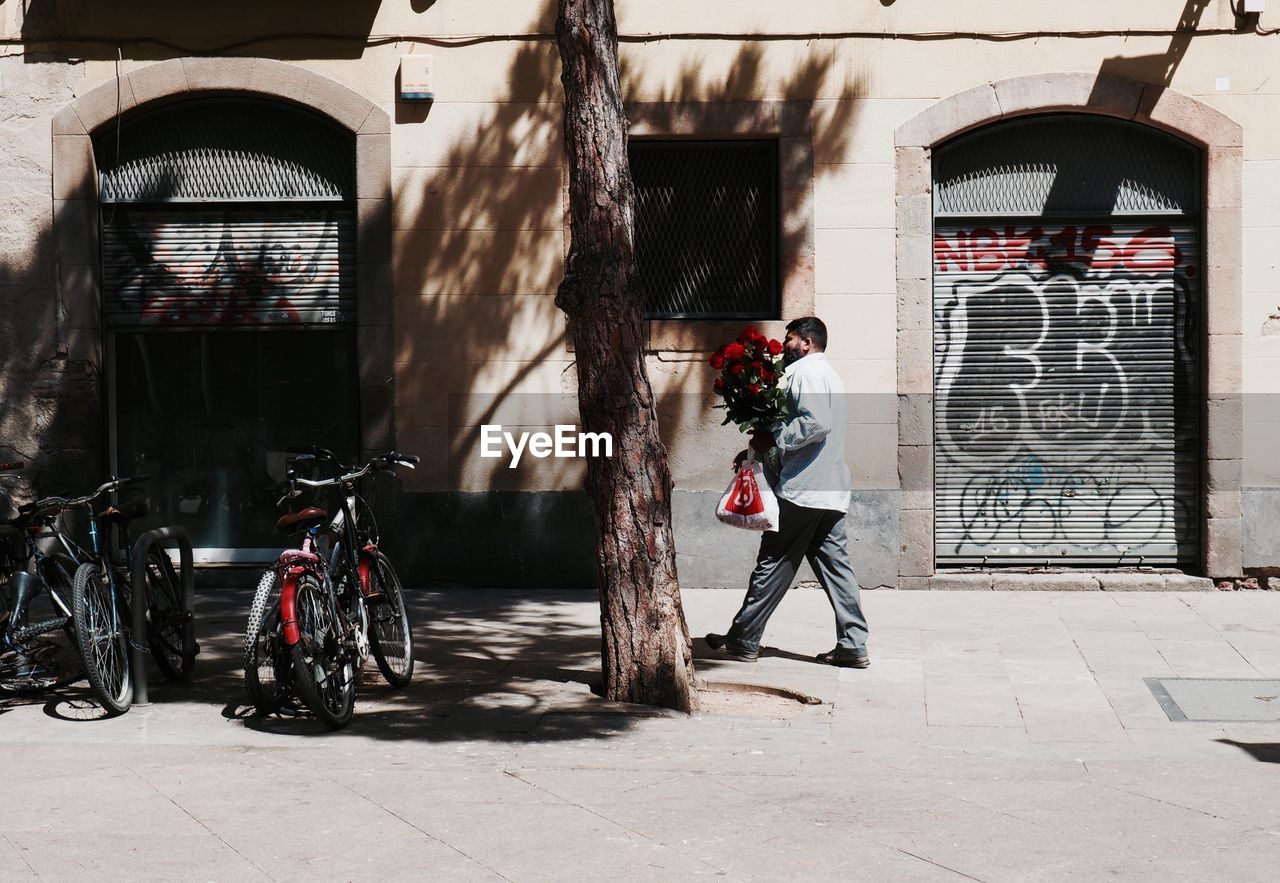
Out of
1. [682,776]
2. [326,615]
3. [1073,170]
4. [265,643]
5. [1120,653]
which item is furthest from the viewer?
[1073,170]

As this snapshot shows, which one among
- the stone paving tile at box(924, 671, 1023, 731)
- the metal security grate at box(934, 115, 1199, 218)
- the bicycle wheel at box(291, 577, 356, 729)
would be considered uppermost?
the metal security grate at box(934, 115, 1199, 218)

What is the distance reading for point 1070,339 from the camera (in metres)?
11.3

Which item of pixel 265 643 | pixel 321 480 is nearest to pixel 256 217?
pixel 321 480

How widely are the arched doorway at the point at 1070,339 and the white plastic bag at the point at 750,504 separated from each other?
3.38 meters

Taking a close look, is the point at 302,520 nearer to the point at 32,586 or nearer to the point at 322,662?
the point at 322,662

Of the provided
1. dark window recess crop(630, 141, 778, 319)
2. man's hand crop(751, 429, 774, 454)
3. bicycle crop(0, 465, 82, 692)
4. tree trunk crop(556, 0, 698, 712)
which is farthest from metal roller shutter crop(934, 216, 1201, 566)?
bicycle crop(0, 465, 82, 692)

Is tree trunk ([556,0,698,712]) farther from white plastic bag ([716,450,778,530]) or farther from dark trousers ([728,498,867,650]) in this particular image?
dark trousers ([728,498,867,650])

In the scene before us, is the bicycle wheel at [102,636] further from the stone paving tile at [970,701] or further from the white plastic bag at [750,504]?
the stone paving tile at [970,701]

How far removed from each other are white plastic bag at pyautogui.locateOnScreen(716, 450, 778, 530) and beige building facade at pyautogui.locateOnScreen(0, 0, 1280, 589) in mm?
2885

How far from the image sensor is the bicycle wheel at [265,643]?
6.77 m

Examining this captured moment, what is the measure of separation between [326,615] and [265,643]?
12.1 inches

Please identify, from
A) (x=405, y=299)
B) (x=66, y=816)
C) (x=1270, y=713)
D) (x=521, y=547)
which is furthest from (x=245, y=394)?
(x=1270, y=713)

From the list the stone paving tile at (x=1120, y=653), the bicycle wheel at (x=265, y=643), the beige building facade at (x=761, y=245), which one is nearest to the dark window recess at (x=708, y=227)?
the beige building facade at (x=761, y=245)

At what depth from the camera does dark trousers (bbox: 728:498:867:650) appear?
8.38 metres
